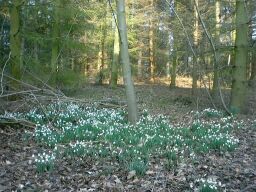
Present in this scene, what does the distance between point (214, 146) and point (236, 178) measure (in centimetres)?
165

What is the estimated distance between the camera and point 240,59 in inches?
497

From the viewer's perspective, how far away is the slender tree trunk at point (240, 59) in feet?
41.3

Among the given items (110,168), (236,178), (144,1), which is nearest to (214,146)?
(236,178)

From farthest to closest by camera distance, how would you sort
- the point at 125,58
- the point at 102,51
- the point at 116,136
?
the point at 102,51, the point at 125,58, the point at 116,136

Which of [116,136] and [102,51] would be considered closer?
[116,136]

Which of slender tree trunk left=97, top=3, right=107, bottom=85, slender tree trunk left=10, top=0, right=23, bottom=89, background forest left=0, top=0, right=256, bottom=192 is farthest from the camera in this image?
slender tree trunk left=97, top=3, right=107, bottom=85

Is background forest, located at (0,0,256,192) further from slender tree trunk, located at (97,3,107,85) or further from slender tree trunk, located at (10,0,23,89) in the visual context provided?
slender tree trunk, located at (97,3,107,85)

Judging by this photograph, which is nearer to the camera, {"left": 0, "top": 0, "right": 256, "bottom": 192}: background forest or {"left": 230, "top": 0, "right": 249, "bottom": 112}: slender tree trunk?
{"left": 0, "top": 0, "right": 256, "bottom": 192}: background forest

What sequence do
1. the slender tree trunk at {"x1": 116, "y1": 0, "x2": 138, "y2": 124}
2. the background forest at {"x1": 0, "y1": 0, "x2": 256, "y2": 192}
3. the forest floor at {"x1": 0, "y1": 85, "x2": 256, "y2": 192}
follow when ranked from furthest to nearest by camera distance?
the slender tree trunk at {"x1": 116, "y1": 0, "x2": 138, "y2": 124}, the background forest at {"x1": 0, "y1": 0, "x2": 256, "y2": 192}, the forest floor at {"x1": 0, "y1": 85, "x2": 256, "y2": 192}

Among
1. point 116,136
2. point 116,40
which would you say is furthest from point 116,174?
point 116,40

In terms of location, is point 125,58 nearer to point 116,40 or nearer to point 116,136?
point 116,136

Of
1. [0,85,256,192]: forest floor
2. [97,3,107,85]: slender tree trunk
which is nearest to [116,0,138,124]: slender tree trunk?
[0,85,256,192]: forest floor

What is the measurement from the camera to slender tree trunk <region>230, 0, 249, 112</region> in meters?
12.6

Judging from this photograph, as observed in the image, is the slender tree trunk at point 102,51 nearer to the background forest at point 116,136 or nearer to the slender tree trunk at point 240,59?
the background forest at point 116,136
